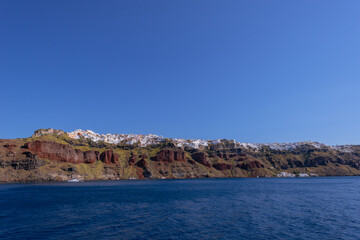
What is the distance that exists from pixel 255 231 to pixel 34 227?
36.5 m

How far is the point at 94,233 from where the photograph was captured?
35531mm

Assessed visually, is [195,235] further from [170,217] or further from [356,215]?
[356,215]

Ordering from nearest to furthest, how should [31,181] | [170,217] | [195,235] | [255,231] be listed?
[195,235] → [255,231] → [170,217] → [31,181]

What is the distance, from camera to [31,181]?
586 ft

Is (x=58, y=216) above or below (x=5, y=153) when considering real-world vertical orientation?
below

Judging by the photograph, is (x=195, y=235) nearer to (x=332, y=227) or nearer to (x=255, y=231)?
(x=255, y=231)

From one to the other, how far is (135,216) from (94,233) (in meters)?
13.7

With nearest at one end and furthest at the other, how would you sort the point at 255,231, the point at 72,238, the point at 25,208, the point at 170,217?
1. the point at 72,238
2. the point at 255,231
3. the point at 170,217
4. the point at 25,208

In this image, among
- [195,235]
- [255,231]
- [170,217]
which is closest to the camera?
[195,235]

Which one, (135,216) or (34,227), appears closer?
(34,227)

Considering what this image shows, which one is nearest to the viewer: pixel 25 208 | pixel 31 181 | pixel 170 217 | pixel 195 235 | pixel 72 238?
pixel 72 238

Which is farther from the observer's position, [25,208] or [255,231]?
[25,208]

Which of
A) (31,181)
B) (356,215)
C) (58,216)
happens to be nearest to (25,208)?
(58,216)

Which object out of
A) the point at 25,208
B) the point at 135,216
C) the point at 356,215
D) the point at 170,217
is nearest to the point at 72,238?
the point at 135,216
